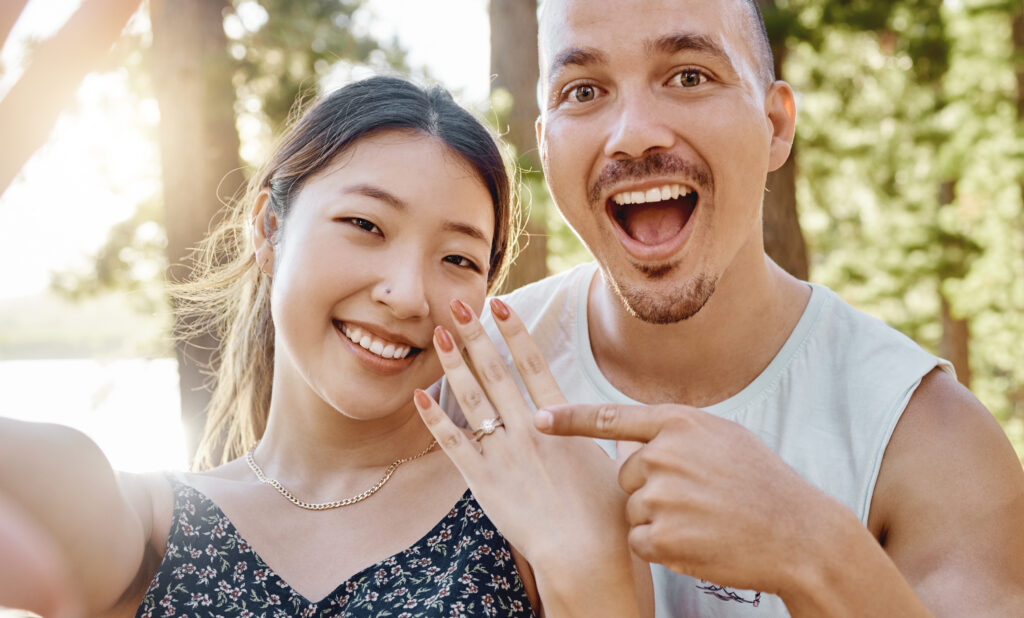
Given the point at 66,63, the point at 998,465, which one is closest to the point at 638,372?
the point at 998,465

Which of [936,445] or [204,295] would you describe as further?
[204,295]

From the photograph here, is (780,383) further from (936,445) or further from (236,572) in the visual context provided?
(236,572)

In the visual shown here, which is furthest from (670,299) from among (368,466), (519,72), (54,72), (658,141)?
(519,72)

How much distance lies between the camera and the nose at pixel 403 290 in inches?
81.7

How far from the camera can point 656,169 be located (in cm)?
227

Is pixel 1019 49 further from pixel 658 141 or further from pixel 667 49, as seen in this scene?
pixel 658 141

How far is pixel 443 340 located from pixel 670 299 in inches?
26.9

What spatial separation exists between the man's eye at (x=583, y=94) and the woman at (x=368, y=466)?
0.27m

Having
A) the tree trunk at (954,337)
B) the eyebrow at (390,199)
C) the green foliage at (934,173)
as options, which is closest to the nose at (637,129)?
the eyebrow at (390,199)

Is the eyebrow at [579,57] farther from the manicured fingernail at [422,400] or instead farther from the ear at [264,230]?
the manicured fingernail at [422,400]

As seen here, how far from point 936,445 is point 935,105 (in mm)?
8043

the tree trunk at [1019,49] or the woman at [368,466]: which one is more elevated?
the tree trunk at [1019,49]

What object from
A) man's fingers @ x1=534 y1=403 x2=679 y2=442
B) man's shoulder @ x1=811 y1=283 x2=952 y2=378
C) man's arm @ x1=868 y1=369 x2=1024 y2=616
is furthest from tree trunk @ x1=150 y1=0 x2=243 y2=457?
man's arm @ x1=868 y1=369 x2=1024 y2=616

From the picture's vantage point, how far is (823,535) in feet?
5.47
